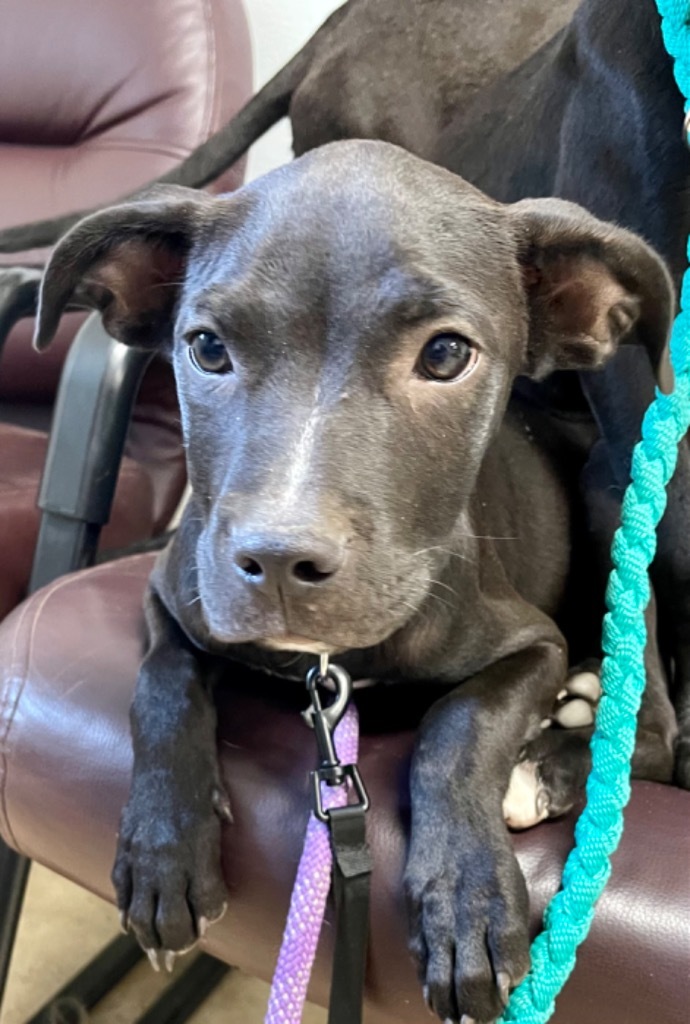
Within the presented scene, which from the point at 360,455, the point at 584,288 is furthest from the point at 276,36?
the point at 360,455

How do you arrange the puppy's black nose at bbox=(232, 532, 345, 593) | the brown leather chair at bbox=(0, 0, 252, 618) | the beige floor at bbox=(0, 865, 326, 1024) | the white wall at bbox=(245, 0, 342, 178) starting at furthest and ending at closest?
the white wall at bbox=(245, 0, 342, 178), the brown leather chair at bbox=(0, 0, 252, 618), the beige floor at bbox=(0, 865, 326, 1024), the puppy's black nose at bbox=(232, 532, 345, 593)

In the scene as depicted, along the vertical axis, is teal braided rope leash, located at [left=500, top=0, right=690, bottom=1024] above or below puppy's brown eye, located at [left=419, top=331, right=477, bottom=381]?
below

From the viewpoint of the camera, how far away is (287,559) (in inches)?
30.6

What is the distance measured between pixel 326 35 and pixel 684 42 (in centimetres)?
93

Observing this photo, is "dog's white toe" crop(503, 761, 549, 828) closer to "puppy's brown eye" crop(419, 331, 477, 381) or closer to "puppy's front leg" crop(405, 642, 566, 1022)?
"puppy's front leg" crop(405, 642, 566, 1022)

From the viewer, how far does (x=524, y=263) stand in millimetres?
1077

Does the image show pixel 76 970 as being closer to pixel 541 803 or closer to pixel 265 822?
pixel 265 822

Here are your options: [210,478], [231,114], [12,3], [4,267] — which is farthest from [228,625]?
[12,3]

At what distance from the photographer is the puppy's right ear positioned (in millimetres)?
1057

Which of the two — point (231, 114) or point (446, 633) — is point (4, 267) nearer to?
point (231, 114)

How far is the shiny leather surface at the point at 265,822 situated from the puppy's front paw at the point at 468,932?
4 centimetres

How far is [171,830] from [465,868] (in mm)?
293

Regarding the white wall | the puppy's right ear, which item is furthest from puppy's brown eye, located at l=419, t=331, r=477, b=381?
the white wall

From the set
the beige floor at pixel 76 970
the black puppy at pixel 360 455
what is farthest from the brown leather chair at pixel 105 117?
the black puppy at pixel 360 455
